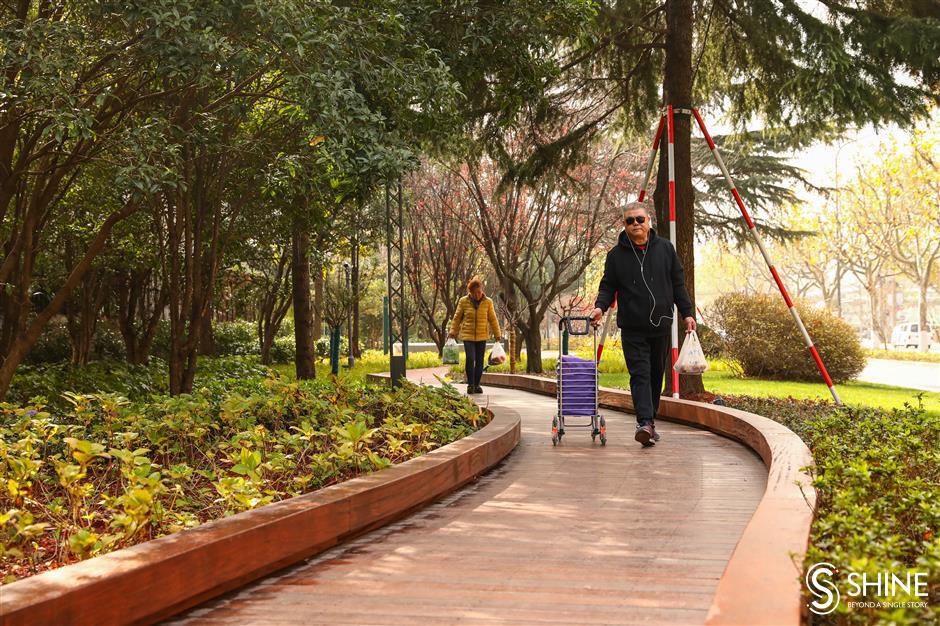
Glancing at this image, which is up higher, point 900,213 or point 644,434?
point 900,213

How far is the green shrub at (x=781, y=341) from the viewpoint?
20125 mm

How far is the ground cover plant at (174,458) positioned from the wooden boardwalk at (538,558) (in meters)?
0.52

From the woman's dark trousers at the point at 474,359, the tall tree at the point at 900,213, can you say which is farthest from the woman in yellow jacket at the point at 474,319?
the tall tree at the point at 900,213

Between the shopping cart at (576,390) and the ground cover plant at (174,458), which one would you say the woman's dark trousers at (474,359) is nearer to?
the ground cover plant at (174,458)

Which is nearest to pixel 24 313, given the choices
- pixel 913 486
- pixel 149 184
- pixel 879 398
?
pixel 149 184

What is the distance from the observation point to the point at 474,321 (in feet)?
44.0

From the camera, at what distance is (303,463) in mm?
5895

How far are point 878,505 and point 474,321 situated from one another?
33.3 ft

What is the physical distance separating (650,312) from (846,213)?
39.5m

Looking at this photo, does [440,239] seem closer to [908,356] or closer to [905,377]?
[905,377]

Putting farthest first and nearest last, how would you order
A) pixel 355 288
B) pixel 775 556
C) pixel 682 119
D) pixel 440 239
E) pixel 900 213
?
pixel 900 213, pixel 440 239, pixel 355 288, pixel 682 119, pixel 775 556

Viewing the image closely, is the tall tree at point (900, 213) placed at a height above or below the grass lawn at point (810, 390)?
above

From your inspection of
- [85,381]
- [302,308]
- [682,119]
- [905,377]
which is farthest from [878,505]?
[905,377]

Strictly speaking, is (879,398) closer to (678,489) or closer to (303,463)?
(678,489)
